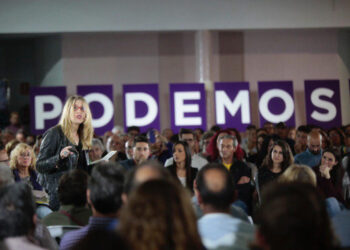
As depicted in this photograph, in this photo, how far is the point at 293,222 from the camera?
1.74 meters

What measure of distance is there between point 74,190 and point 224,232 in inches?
45.5

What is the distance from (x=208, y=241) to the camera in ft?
7.92

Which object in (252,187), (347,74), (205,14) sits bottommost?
(252,187)

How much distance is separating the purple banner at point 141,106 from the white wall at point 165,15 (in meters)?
1.22

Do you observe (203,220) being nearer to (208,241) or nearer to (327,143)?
(208,241)

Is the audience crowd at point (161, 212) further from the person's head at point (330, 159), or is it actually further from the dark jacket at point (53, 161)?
the person's head at point (330, 159)

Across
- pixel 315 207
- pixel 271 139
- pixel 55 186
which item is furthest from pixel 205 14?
pixel 315 207

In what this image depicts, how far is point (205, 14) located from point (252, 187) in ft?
20.8

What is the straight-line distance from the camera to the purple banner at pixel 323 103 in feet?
36.7

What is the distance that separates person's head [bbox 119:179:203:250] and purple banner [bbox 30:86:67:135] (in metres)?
9.22

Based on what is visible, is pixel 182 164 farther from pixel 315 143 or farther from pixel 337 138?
pixel 337 138

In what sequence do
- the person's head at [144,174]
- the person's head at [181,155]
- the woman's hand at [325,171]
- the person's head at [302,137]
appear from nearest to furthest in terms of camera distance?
the person's head at [144,174], the woman's hand at [325,171], the person's head at [181,155], the person's head at [302,137]

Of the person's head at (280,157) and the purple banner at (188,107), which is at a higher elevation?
the purple banner at (188,107)

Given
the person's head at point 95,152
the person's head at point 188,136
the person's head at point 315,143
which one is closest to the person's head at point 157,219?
the person's head at point 315,143
